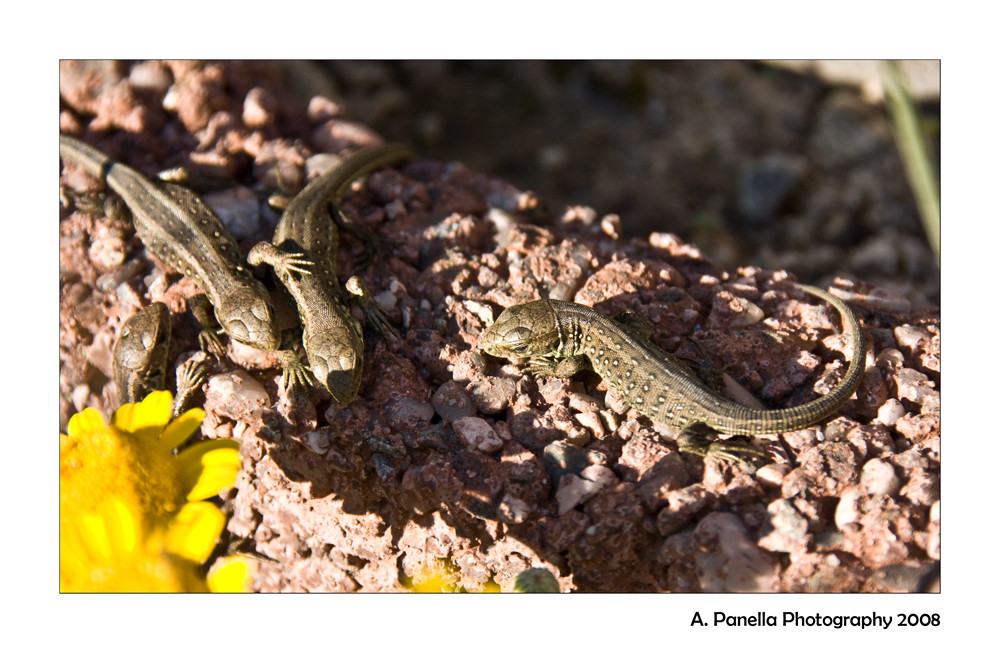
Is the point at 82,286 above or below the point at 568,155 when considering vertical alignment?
below

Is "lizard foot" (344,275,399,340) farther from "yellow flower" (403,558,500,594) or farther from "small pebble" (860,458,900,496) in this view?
"small pebble" (860,458,900,496)

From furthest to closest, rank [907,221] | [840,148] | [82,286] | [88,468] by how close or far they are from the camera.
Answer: [840,148] → [907,221] → [82,286] → [88,468]

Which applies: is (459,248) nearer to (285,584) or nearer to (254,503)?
(254,503)

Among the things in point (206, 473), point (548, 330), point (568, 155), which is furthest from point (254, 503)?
point (568, 155)

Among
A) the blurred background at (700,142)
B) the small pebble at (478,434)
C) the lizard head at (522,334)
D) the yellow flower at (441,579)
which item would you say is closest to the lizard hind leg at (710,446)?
the lizard head at (522,334)

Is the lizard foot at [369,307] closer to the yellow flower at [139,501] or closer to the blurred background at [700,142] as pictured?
the yellow flower at [139,501]

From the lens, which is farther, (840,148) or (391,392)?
(840,148)

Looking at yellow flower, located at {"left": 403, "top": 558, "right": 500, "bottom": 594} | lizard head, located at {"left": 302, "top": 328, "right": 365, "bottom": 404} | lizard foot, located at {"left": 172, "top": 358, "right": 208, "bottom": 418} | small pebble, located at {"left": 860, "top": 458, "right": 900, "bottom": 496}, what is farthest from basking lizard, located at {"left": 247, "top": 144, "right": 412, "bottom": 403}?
small pebble, located at {"left": 860, "top": 458, "right": 900, "bottom": 496}
